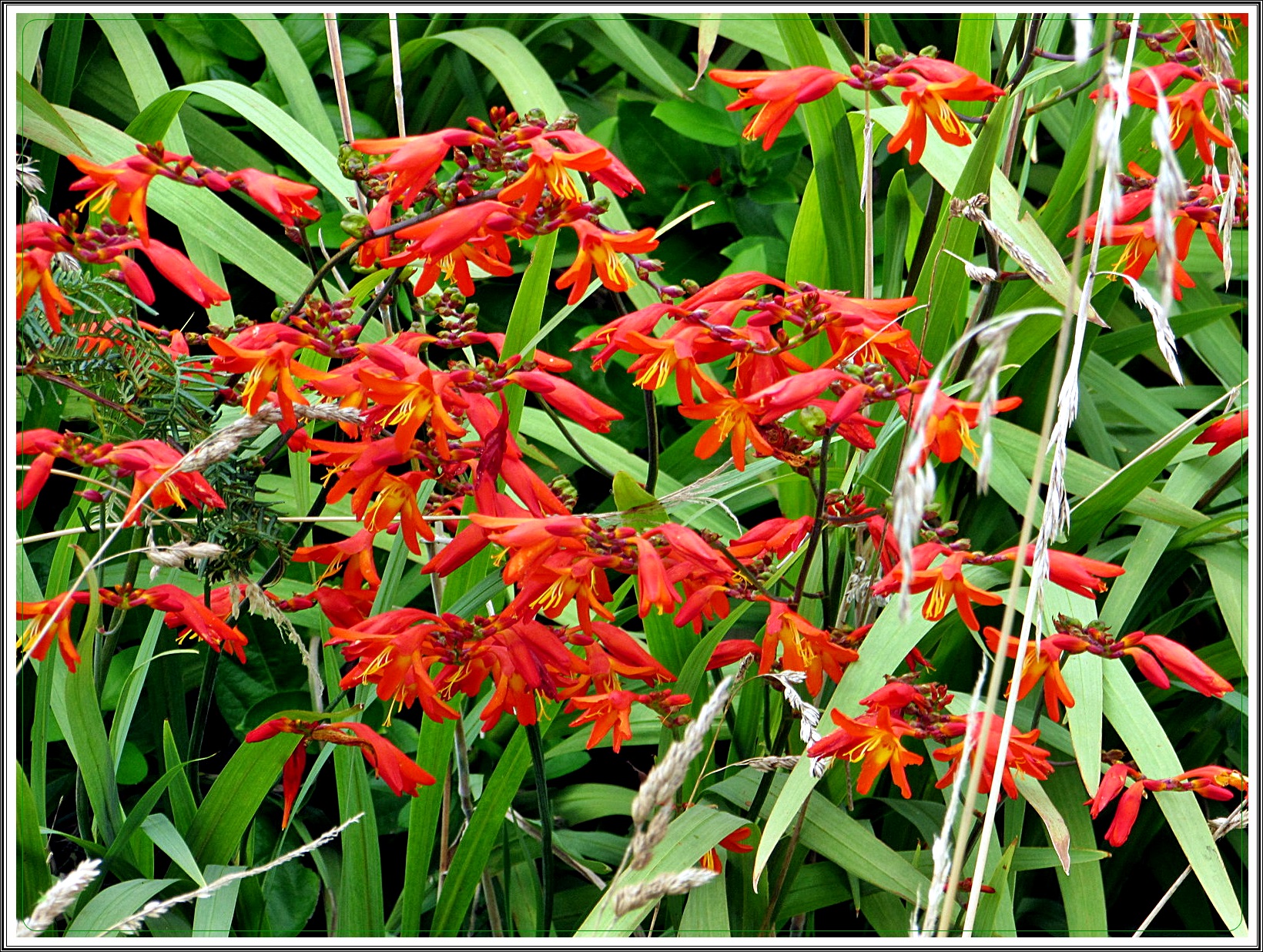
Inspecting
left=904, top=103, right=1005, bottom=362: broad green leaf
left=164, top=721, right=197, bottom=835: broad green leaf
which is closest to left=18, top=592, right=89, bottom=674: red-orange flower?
left=164, top=721, right=197, bottom=835: broad green leaf

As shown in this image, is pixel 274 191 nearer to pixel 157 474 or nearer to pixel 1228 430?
pixel 157 474

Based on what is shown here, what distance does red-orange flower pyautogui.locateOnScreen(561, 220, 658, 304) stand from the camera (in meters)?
0.72

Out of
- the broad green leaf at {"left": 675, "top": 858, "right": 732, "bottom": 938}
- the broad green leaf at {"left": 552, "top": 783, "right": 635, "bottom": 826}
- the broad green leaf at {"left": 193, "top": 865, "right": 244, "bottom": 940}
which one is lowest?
the broad green leaf at {"left": 552, "top": 783, "right": 635, "bottom": 826}

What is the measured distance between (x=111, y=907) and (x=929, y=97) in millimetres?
852

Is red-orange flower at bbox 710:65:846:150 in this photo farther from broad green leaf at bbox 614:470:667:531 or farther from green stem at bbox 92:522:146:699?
green stem at bbox 92:522:146:699

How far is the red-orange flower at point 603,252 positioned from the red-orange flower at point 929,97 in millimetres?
214

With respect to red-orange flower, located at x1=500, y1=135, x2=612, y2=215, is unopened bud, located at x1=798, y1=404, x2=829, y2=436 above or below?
below

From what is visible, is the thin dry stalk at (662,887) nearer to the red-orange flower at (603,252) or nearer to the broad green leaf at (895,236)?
the red-orange flower at (603,252)

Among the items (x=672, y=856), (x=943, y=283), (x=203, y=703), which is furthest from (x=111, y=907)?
(x=943, y=283)

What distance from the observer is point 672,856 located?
768 millimetres

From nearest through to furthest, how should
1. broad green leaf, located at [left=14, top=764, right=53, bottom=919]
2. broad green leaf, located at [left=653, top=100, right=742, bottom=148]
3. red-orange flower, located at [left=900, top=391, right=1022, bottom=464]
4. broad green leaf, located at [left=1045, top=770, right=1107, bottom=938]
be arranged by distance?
1. red-orange flower, located at [left=900, top=391, right=1022, bottom=464]
2. broad green leaf, located at [left=14, top=764, right=53, bottom=919]
3. broad green leaf, located at [left=1045, top=770, right=1107, bottom=938]
4. broad green leaf, located at [left=653, top=100, right=742, bottom=148]

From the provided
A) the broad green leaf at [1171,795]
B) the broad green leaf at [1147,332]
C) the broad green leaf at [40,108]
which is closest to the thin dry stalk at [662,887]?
the broad green leaf at [1171,795]

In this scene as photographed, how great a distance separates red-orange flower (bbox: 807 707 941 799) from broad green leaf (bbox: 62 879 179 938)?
0.51 m

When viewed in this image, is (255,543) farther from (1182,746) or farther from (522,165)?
(1182,746)
